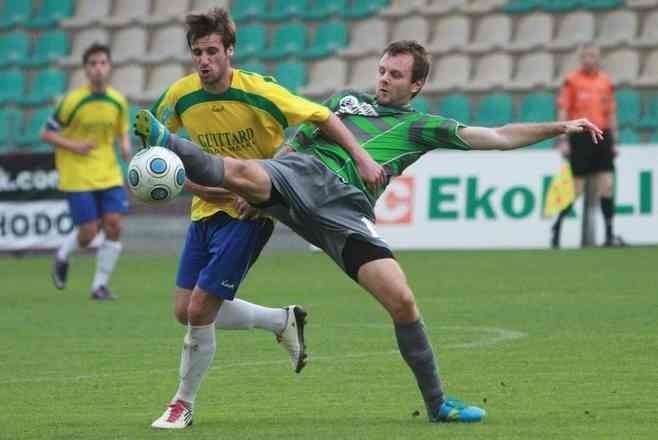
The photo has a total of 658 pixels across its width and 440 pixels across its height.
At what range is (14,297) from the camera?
16281 millimetres

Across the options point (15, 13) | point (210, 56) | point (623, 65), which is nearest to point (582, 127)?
point (210, 56)

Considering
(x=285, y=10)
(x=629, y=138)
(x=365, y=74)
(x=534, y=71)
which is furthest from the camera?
(x=285, y=10)

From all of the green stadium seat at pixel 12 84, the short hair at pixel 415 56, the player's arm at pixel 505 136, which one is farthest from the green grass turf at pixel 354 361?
the green stadium seat at pixel 12 84

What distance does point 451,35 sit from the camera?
969 inches

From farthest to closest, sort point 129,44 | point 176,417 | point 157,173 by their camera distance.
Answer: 1. point 129,44
2. point 176,417
3. point 157,173

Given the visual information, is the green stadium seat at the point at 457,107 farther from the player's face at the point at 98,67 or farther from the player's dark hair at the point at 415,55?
the player's dark hair at the point at 415,55

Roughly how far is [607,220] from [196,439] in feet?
42.7

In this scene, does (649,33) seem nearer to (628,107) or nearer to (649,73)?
A: (649,73)

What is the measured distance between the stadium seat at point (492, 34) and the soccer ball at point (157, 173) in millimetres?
17352

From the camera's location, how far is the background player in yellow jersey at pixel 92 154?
1587 centimetres

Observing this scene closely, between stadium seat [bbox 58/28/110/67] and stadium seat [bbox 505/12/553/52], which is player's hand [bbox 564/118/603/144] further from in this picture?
stadium seat [bbox 58/28/110/67]

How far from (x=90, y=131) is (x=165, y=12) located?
11.2 metres

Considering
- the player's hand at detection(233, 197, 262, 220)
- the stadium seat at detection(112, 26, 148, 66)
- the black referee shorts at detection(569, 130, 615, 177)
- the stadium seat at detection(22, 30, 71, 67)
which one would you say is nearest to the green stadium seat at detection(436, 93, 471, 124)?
the black referee shorts at detection(569, 130, 615, 177)

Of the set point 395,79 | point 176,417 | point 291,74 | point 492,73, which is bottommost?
point 176,417
